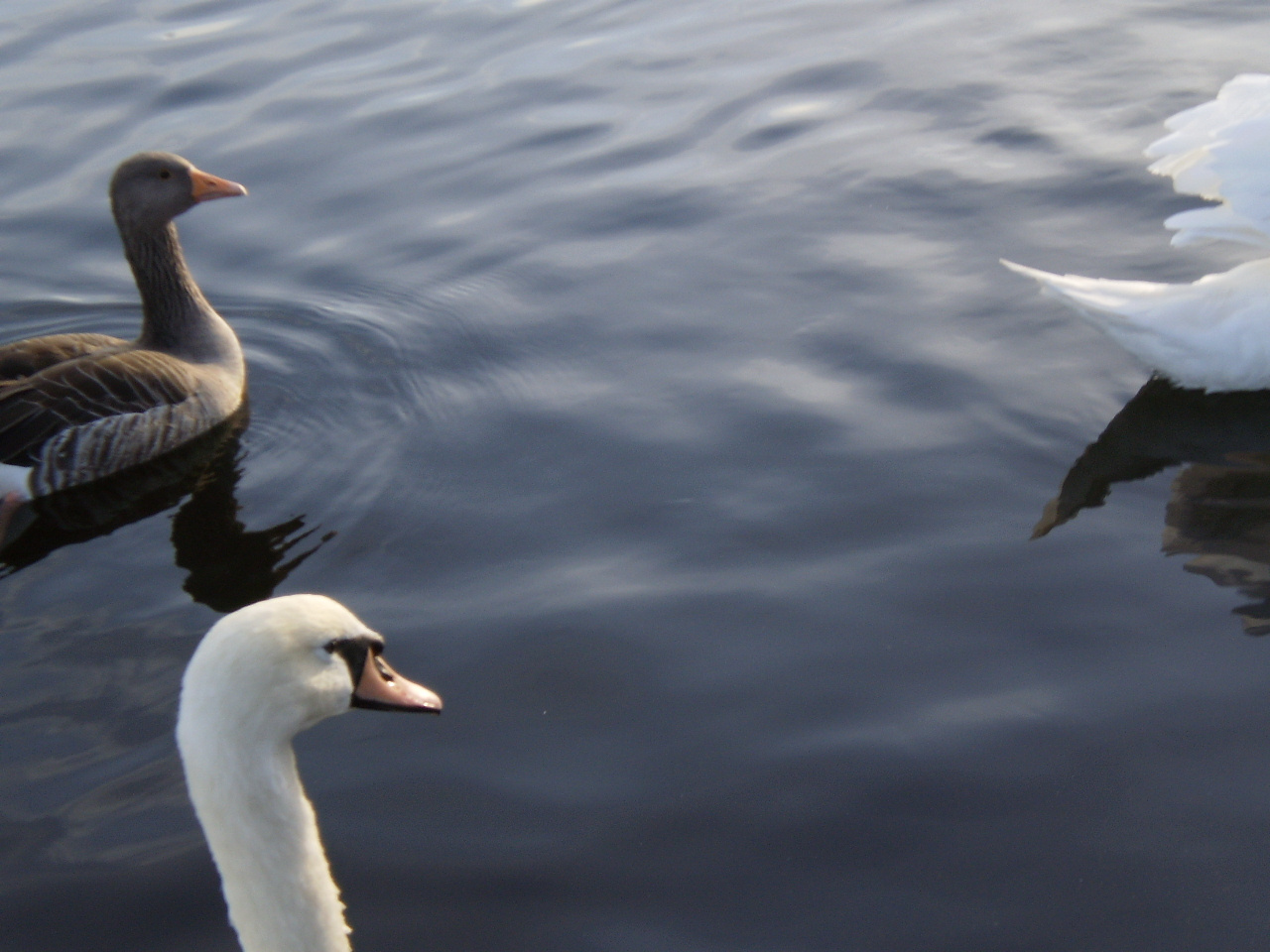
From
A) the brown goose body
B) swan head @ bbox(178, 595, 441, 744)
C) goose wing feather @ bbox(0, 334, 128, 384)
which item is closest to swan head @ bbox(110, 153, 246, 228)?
the brown goose body

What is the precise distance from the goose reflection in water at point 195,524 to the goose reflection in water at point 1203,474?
9.51 feet

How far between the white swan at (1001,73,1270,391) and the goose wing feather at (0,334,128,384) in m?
4.32

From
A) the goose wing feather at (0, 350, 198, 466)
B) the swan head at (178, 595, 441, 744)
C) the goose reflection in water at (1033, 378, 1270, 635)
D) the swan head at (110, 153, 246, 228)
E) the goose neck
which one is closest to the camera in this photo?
the swan head at (178, 595, 441, 744)

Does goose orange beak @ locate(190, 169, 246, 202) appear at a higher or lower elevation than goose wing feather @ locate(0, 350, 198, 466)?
higher

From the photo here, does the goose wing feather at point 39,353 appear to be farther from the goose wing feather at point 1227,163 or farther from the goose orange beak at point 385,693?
the goose wing feather at point 1227,163

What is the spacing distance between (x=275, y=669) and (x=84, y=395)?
3.86m

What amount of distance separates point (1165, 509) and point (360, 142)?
6402 mm

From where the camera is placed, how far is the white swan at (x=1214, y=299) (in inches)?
222

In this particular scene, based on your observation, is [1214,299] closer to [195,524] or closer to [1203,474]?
[1203,474]

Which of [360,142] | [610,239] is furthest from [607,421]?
[360,142]

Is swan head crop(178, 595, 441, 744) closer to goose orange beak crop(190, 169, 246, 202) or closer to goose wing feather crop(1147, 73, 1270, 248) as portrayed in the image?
goose wing feather crop(1147, 73, 1270, 248)

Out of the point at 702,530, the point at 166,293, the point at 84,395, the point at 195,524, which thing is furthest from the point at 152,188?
the point at 702,530

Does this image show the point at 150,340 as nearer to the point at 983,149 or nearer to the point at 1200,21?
the point at 983,149

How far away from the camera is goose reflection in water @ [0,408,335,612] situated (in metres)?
5.26
